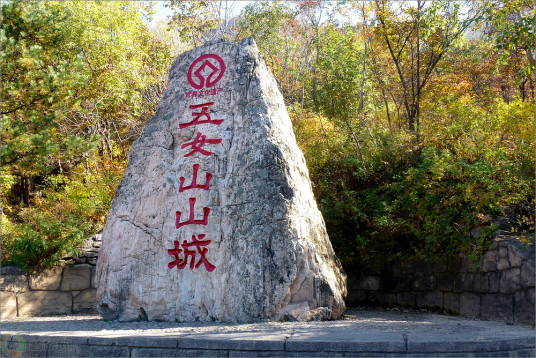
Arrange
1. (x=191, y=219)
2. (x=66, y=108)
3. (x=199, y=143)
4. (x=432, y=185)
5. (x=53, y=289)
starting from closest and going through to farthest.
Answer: (x=191, y=219)
(x=199, y=143)
(x=432, y=185)
(x=53, y=289)
(x=66, y=108)

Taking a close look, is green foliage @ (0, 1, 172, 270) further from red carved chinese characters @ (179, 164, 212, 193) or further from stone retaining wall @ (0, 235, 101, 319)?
red carved chinese characters @ (179, 164, 212, 193)

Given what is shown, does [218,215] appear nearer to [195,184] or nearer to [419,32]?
[195,184]

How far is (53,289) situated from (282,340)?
18.3ft

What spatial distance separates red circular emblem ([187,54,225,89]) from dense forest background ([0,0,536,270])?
2.78 metres

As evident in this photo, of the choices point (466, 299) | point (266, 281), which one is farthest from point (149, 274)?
→ point (466, 299)

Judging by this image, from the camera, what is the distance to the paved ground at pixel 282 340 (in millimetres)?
3621

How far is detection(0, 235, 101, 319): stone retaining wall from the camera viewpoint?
7.69 meters

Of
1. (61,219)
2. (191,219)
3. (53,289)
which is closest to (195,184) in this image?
(191,219)

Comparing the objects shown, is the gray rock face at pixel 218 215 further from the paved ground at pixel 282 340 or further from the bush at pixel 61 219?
the bush at pixel 61 219

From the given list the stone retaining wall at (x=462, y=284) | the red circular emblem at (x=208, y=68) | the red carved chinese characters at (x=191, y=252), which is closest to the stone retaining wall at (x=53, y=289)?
the red carved chinese characters at (x=191, y=252)

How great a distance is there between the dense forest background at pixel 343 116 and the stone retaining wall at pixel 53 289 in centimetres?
27

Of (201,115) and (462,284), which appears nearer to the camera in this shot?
(201,115)

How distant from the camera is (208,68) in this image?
607cm

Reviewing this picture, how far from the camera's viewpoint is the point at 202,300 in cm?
523
